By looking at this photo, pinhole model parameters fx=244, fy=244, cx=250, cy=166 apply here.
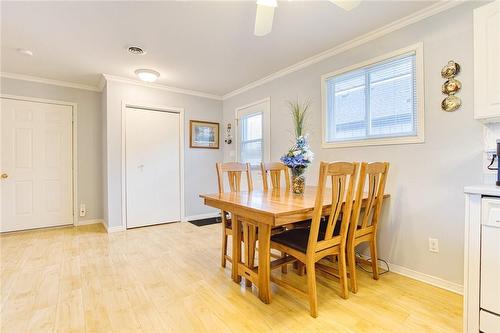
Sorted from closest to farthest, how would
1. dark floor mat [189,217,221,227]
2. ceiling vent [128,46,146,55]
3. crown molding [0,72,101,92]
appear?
1. ceiling vent [128,46,146,55]
2. crown molding [0,72,101,92]
3. dark floor mat [189,217,221,227]

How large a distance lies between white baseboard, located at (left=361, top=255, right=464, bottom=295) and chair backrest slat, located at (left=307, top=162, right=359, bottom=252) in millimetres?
890

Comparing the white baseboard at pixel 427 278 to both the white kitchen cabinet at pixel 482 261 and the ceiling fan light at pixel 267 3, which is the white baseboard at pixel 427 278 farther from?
the ceiling fan light at pixel 267 3

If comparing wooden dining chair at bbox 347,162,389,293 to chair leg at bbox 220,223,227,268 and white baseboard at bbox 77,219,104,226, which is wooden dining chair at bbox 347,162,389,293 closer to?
chair leg at bbox 220,223,227,268

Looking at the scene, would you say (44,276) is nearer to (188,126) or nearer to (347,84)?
(188,126)

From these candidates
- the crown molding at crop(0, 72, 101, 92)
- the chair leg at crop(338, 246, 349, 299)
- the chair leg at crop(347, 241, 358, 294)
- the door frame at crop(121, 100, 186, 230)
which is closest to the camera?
the chair leg at crop(338, 246, 349, 299)

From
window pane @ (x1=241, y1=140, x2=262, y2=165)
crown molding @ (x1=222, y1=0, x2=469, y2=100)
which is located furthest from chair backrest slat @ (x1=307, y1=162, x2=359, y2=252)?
window pane @ (x1=241, y1=140, x2=262, y2=165)

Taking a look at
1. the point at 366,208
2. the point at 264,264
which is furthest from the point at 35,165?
the point at 366,208

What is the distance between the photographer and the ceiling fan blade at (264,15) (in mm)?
1622

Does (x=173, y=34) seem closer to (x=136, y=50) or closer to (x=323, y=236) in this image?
(x=136, y=50)

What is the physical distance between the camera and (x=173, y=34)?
8.10ft

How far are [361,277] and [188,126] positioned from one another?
3.50 metres

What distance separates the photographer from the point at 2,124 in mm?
3510

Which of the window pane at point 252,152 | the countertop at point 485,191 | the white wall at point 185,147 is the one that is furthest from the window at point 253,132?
the countertop at point 485,191

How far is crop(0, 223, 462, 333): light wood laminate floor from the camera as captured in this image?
1.54 m
